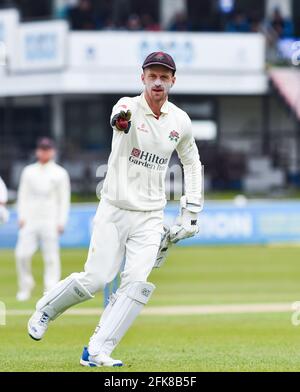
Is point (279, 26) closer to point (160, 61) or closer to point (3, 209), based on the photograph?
point (3, 209)

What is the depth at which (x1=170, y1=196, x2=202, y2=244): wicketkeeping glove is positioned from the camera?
9.44 meters

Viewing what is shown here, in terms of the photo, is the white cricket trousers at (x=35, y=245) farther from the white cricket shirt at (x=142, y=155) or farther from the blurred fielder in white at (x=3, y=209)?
the white cricket shirt at (x=142, y=155)

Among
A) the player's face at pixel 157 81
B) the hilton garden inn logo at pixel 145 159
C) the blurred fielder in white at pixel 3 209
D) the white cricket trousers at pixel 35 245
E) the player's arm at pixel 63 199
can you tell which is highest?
the player's face at pixel 157 81

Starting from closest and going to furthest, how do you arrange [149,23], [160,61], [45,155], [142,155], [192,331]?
[160,61] → [142,155] → [192,331] → [45,155] → [149,23]

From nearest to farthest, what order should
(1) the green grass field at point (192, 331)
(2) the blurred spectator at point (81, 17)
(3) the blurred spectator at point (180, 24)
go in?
(1) the green grass field at point (192, 331), (3) the blurred spectator at point (180, 24), (2) the blurred spectator at point (81, 17)

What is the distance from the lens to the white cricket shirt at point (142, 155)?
29.8 ft

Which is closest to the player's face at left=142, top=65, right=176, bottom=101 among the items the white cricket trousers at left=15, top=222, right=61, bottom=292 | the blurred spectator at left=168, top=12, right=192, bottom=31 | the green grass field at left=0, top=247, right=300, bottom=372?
the green grass field at left=0, top=247, right=300, bottom=372

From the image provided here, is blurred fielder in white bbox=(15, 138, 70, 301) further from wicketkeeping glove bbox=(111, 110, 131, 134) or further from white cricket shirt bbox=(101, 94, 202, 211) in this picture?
wicketkeeping glove bbox=(111, 110, 131, 134)

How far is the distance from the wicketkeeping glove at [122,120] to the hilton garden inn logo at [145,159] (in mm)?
297

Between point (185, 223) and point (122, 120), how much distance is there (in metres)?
1.16

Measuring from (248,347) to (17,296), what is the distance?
7.76 metres

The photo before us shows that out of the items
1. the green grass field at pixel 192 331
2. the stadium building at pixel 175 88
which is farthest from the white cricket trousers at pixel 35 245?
the stadium building at pixel 175 88

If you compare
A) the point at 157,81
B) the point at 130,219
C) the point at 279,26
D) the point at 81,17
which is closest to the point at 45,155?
the point at 130,219

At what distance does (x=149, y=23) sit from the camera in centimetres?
3838
